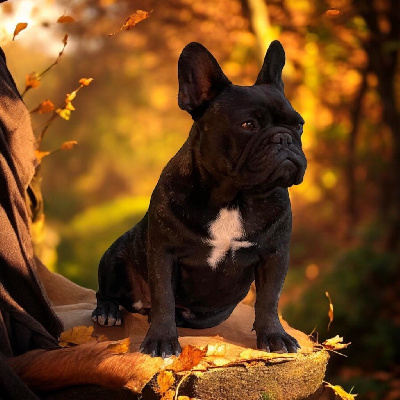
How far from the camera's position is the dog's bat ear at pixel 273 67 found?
2.58 metres

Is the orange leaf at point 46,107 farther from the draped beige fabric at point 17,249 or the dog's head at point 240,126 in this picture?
the dog's head at point 240,126

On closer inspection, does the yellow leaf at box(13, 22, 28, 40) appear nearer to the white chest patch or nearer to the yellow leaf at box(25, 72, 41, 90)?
the yellow leaf at box(25, 72, 41, 90)

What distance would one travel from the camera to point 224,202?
2.50 meters

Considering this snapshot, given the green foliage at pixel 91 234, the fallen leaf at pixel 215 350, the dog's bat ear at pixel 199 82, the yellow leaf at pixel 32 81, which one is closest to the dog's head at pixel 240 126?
the dog's bat ear at pixel 199 82

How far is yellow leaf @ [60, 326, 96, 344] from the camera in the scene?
9.07ft

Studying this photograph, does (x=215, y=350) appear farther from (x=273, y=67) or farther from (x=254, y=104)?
(x=273, y=67)

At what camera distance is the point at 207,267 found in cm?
254

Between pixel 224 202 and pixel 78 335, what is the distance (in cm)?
80

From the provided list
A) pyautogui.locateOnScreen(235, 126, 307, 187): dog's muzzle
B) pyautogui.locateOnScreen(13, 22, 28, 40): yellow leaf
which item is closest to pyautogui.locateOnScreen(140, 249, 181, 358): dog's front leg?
pyautogui.locateOnScreen(235, 126, 307, 187): dog's muzzle

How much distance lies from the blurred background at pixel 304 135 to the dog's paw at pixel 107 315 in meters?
1.06

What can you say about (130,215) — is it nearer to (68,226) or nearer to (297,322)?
(68,226)

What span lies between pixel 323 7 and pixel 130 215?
393 centimetres

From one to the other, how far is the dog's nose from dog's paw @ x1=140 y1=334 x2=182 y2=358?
0.72 m

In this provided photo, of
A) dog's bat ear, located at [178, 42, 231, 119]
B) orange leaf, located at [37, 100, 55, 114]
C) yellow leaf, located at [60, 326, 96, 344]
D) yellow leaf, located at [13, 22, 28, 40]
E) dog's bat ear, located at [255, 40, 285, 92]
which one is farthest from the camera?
orange leaf, located at [37, 100, 55, 114]
